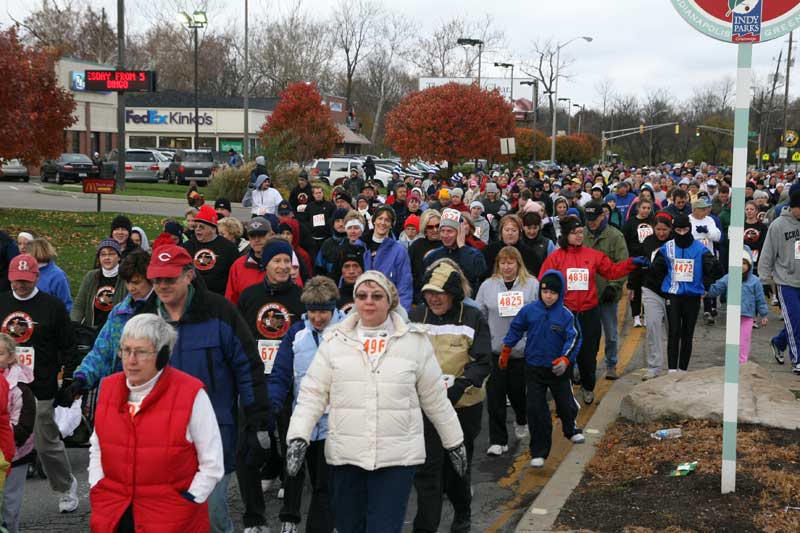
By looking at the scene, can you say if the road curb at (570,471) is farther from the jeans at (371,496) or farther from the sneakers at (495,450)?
the jeans at (371,496)

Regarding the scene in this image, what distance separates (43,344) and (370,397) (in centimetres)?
298

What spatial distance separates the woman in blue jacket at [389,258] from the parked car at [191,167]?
3767 centimetres

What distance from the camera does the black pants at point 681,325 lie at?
34.6 feet

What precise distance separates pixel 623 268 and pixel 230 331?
224 inches

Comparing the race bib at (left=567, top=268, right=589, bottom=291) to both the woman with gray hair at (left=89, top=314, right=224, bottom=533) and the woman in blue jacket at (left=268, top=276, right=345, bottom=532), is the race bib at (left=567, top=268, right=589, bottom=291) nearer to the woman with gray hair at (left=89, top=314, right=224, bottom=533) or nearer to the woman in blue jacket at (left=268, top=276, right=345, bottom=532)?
the woman in blue jacket at (left=268, top=276, right=345, bottom=532)

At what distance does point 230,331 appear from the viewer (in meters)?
5.52

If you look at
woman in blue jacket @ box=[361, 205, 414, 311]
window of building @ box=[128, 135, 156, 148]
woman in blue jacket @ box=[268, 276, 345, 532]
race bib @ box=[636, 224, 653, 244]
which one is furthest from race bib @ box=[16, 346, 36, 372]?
window of building @ box=[128, 135, 156, 148]

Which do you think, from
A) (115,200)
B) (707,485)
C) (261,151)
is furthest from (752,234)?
(261,151)

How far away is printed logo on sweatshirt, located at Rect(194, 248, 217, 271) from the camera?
9.73 m

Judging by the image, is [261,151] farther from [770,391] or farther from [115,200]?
[770,391]

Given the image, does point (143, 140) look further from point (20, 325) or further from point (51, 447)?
point (20, 325)

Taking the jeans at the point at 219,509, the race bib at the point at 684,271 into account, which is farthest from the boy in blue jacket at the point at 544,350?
the jeans at the point at 219,509

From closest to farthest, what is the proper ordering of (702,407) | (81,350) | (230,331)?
(230,331) → (81,350) → (702,407)

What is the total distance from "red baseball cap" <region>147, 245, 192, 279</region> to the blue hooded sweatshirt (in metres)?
3.63
